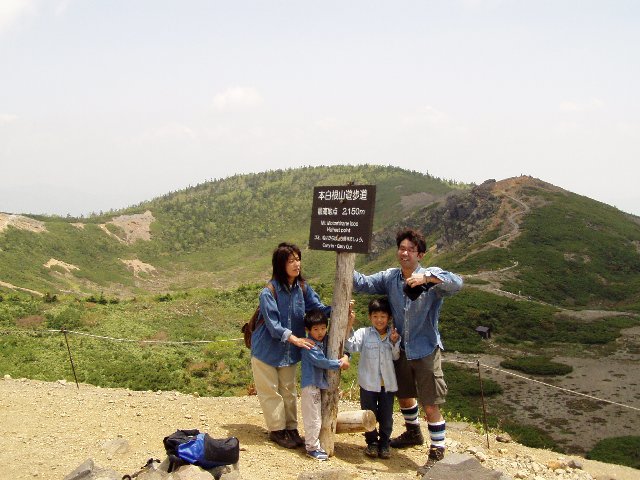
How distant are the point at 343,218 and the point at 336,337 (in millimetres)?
1450

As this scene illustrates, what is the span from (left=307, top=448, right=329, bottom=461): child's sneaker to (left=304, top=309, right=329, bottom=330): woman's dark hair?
A: 1.47 m

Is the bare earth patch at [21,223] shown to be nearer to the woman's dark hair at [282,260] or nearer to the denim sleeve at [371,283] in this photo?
the woman's dark hair at [282,260]

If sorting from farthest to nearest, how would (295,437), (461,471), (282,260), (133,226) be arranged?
1. (133,226)
2. (295,437)
3. (282,260)
4. (461,471)

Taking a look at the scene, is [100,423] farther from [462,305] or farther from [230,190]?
[230,190]

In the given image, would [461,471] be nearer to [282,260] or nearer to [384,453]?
[384,453]

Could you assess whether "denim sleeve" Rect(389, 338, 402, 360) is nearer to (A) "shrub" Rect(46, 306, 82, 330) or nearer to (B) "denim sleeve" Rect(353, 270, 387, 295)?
(B) "denim sleeve" Rect(353, 270, 387, 295)

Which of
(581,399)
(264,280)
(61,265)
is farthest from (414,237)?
(61,265)

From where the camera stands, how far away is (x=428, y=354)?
6566 millimetres

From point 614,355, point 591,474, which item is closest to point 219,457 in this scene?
point 591,474

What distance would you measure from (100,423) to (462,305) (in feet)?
88.3

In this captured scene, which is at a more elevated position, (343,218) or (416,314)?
(343,218)

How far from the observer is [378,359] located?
683 cm

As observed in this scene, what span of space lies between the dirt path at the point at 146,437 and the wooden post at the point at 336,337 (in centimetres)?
35

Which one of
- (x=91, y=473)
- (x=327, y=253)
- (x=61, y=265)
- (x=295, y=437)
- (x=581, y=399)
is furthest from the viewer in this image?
(x=327, y=253)
